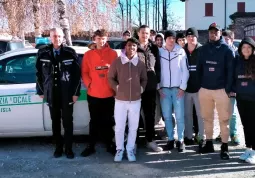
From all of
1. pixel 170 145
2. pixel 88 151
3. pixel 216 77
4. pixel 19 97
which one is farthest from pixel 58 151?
pixel 216 77

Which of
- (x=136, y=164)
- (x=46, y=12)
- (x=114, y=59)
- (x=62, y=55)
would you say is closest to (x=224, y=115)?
(x=136, y=164)

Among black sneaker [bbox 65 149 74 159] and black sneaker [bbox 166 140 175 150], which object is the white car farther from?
black sneaker [bbox 166 140 175 150]

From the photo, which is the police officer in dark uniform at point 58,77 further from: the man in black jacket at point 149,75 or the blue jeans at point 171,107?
the blue jeans at point 171,107

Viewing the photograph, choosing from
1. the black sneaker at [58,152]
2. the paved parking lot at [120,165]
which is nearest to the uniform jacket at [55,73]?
the black sneaker at [58,152]

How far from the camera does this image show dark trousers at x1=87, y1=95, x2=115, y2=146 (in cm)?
543

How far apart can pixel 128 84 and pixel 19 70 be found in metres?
1.87

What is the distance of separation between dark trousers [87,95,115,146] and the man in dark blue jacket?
139 centimetres

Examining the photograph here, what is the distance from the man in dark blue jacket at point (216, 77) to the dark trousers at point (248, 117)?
0.24 m

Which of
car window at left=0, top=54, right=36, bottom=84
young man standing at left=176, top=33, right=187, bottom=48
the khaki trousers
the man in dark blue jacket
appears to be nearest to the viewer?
the man in dark blue jacket

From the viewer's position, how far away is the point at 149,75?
5.44 meters

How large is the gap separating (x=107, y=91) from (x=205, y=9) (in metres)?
36.6

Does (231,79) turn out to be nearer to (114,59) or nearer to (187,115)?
(187,115)

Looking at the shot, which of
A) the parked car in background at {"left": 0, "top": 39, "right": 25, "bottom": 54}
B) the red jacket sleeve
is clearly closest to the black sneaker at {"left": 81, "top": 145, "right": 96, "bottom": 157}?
the red jacket sleeve

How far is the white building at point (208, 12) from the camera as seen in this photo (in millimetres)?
39562
